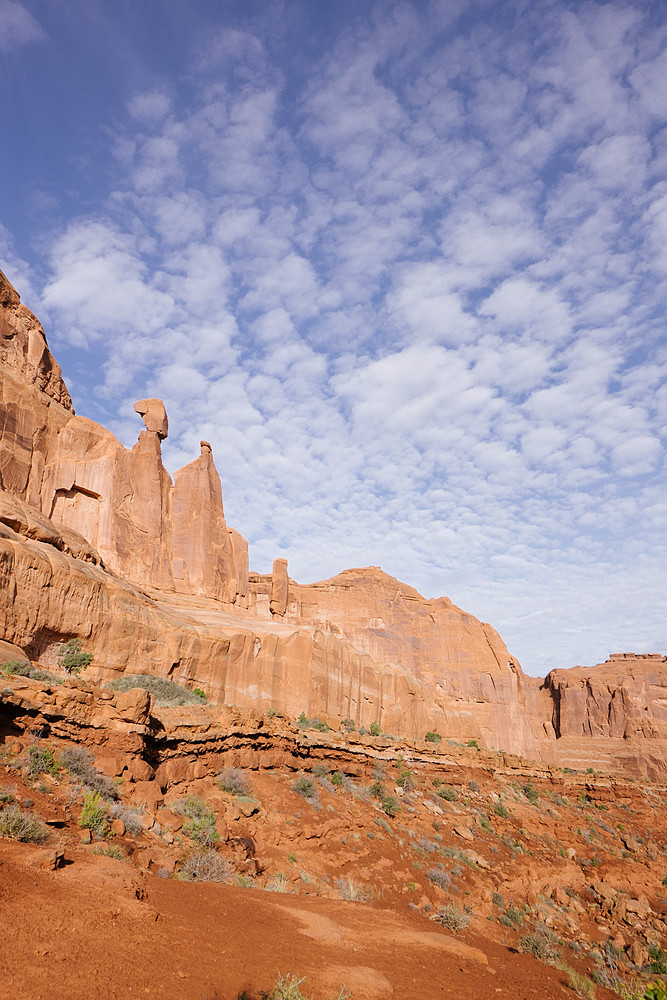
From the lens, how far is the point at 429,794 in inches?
815

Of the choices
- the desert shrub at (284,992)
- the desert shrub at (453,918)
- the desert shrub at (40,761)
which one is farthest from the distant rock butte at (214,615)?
the desert shrub at (284,992)

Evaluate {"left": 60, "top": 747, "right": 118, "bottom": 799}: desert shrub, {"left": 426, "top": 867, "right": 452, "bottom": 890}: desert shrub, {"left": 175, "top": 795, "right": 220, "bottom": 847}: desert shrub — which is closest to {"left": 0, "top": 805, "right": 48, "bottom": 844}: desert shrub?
{"left": 60, "top": 747, "right": 118, "bottom": 799}: desert shrub

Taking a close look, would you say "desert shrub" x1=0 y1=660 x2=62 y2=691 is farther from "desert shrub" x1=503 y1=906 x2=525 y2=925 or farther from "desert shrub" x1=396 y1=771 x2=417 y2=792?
"desert shrub" x1=396 y1=771 x2=417 y2=792

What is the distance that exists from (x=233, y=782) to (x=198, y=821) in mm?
2784

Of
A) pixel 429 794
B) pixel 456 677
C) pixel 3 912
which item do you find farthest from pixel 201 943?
pixel 456 677

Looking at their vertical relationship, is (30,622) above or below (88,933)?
above

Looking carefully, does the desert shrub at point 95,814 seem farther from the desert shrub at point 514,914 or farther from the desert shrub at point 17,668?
the desert shrub at point 514,914

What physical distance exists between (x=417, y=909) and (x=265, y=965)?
8237 mm

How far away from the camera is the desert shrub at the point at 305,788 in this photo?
50.4ft

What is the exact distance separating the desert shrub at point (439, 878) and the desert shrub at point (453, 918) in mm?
1711

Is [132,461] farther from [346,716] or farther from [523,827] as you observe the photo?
[523,827]

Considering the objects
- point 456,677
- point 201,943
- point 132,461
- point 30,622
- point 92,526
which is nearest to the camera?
point 201,943

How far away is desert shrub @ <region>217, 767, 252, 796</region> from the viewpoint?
13.4 m

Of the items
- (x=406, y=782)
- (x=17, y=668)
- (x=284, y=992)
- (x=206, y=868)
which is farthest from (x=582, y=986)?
(x=17, y=668)
